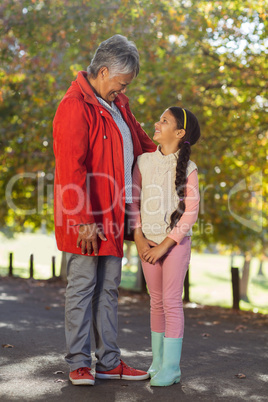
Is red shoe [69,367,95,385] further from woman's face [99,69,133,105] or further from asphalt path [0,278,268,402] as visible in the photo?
woman's face [99,69,133,105]

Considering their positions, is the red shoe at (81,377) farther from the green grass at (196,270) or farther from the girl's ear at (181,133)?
the green grass at (196,270)

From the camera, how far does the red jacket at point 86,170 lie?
369 centimetres

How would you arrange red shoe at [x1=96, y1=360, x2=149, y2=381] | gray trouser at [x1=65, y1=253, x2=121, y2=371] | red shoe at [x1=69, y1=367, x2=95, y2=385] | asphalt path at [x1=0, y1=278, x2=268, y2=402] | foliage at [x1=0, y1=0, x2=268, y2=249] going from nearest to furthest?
asphalt path at [x1=0, y1=278, x2=268, y2=402], red shoe at [x1=69, y1=367, x2=95, y2=385], gray trouser at [x1=65, y1=253, x2=121, y2=371], red shoe at [x1=96, y1=360, x2=149, y2=381], foliage at [x1=0, y1=0, x2=268, y2=249]

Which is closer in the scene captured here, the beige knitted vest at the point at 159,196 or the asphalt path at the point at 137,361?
the asphalt path at the point at 137,361

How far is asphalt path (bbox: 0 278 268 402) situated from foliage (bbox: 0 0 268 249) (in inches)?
173

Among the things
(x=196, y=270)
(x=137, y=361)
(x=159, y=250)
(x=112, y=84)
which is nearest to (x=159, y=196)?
(x=159, y=250)

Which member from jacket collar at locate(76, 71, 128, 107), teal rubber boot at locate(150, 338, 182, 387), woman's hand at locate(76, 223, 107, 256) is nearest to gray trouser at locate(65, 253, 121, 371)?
woman's hand at locate(76, 223, 107, 256)

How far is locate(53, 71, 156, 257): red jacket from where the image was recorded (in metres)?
3.69

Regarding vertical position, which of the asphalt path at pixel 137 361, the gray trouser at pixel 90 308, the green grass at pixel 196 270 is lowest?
the green grass at pixel 196 270

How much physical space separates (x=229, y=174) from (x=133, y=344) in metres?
8.55

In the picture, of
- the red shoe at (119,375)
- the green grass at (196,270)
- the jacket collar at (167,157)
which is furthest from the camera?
the green grass at (196,270)

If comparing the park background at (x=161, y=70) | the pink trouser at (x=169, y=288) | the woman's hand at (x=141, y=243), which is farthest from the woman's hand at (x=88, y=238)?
the park background at (x=161, y=70)

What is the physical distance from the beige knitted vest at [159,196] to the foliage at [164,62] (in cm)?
632

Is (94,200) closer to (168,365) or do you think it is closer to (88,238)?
(88,238)
